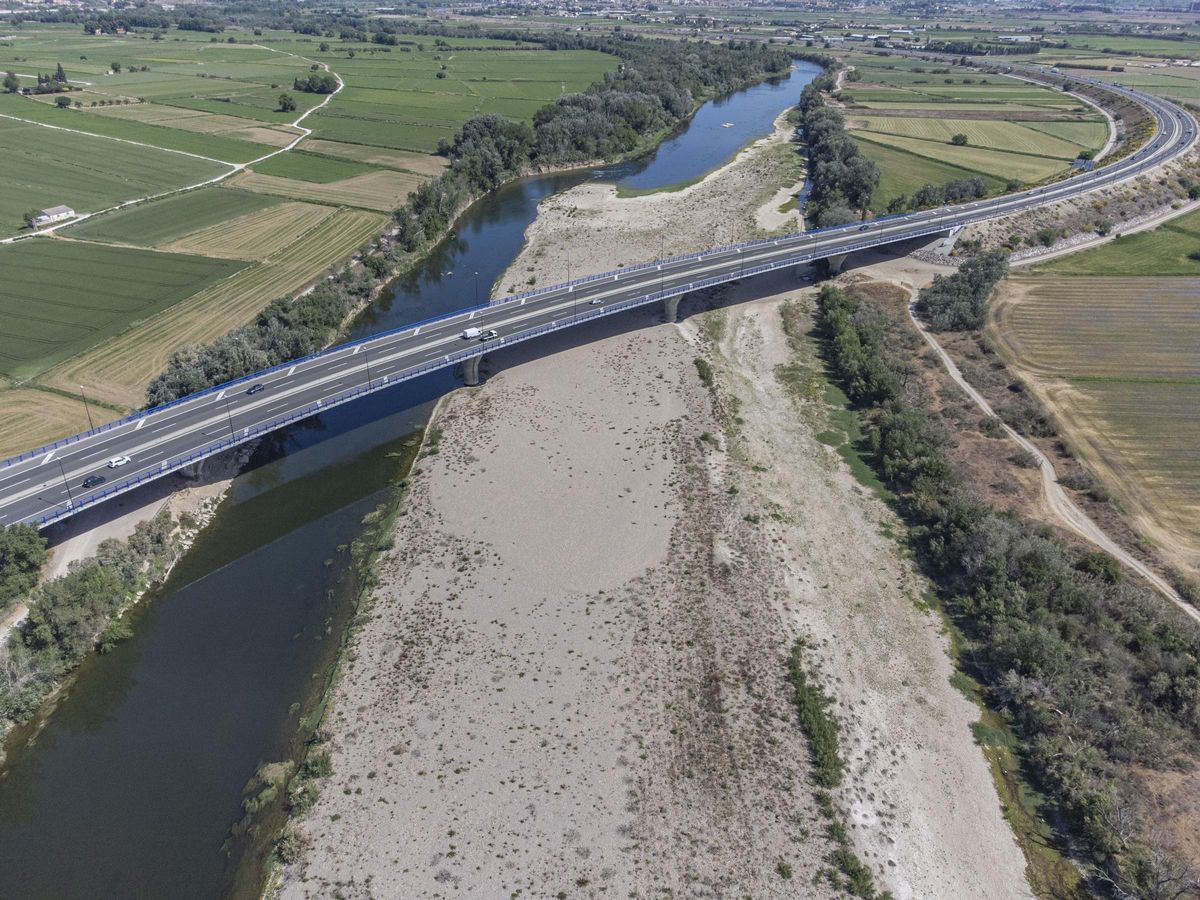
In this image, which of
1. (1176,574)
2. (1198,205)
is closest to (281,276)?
(1176,574)

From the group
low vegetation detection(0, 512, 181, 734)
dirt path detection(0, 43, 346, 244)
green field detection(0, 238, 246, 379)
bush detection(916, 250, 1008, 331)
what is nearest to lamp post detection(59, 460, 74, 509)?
low vegetation detection(0, 512, 181, 734)

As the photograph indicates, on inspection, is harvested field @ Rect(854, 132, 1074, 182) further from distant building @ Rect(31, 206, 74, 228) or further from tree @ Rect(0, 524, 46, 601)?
tree @ Rect(0, 524, 46, 601)

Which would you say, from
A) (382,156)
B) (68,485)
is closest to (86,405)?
(68,485)

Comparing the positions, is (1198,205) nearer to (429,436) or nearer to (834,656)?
(834,656)

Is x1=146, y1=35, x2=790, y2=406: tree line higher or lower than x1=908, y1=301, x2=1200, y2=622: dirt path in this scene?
higher

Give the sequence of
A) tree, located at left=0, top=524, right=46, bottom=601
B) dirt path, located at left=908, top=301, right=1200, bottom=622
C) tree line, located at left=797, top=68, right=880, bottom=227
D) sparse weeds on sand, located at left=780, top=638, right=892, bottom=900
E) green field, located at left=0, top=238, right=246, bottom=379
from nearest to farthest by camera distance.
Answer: sparse weeds on sand, located at left=780, top=638, right=892, bottom=900 → tree, located at left=0, top=524, right=46, bottom=601 → dirt path, located at left=908, top=301, right=1200, bottom=622 → green field, located at left=0, top=238, right=246, bottom=379 → tree line, located at left=797, top=68, right=880, bottom=227

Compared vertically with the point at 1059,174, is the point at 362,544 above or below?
below
